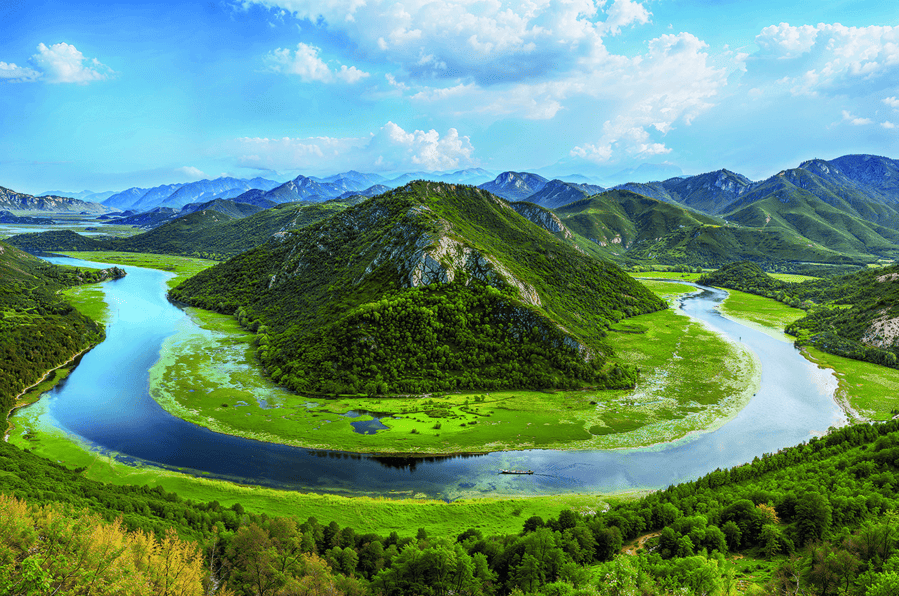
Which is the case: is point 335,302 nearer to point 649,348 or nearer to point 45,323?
point 45,323

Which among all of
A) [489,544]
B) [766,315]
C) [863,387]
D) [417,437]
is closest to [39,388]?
[417,437]

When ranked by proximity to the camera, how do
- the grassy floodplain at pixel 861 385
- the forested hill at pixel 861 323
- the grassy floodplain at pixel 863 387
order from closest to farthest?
the grassy floodplain at pixel 863 387 < the grassy floodplain at pixel 861 385 < the forested hill at pixel 861 323

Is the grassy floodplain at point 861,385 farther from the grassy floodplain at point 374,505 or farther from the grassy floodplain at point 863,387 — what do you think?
the grassy floodplain at point 374,505

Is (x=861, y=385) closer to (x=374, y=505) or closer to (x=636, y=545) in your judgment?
(x=636, y=545)

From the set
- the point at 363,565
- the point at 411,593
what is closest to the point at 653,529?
the point at 411,593

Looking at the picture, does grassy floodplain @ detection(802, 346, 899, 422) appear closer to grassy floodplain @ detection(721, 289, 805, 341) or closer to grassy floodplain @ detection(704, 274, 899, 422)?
grassy floodplain @ detection(704, 274, 899, 422)

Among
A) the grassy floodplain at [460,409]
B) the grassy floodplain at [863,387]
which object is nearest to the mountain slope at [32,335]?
the grassy floodplain at [460,409]
